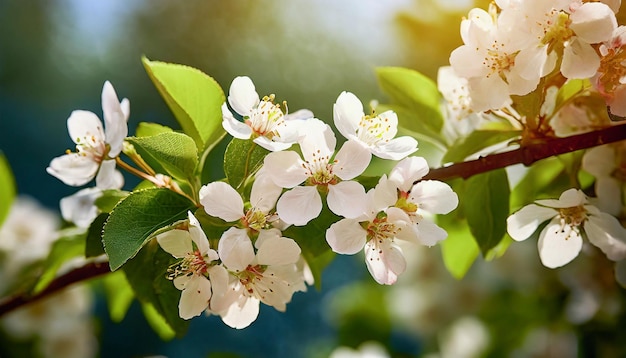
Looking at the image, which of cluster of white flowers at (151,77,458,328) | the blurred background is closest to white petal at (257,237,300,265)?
cluster of white flowers at (151,77,458,328)

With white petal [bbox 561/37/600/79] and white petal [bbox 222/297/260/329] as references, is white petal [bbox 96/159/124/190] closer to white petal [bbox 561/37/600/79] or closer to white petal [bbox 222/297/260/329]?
white petal [bbox 222/297/260/329]

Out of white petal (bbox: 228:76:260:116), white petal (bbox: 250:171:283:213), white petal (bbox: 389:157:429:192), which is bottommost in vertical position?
white petal (bbox: 250:171:283:213)

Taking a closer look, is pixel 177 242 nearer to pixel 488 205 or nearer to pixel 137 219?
pixel 137 219

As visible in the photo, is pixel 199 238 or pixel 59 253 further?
pixel 59 253

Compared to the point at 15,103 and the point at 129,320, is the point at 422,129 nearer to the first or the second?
the point at 129,320

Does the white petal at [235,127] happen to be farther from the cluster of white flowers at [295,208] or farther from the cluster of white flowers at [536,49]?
the cluster of white flowers at [536,49]

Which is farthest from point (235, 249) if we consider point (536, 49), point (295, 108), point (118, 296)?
point (295, 108)

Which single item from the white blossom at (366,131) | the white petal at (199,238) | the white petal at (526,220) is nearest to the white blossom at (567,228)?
the white petal at (526,220)
